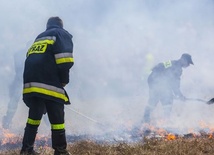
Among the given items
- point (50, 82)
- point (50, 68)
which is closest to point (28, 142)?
point (50, 82)

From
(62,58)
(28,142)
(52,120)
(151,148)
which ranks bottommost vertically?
(151,148)

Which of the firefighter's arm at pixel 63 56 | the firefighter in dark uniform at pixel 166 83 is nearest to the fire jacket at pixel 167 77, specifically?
the firefighter in dark uniform at pixel 166 83

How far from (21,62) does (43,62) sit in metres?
5.43

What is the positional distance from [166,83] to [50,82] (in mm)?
6060

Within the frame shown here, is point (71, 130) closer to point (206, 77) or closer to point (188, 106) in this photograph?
point (188, 106)

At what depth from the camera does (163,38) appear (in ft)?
57.9

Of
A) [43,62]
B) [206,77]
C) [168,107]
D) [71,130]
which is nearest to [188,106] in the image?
A: [168,107]

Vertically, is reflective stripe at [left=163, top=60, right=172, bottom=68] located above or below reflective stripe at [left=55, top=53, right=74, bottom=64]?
above

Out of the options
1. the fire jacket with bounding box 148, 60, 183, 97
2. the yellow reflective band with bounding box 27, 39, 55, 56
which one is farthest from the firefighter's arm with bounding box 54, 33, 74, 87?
the fire jacket with bounding box 148, 60, 183, 97

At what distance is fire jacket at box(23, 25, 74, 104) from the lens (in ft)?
13.7

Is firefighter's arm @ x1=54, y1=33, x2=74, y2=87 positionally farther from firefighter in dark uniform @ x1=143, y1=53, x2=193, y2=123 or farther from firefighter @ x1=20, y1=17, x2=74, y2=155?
firefighter in dark uniform @ x1=143, y1=53, x2=193, y2=123

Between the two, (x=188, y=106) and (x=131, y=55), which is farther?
(x=131, y=55)

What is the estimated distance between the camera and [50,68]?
421 cm

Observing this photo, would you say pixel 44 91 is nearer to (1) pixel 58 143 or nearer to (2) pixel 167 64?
(1) pixel 58 143
